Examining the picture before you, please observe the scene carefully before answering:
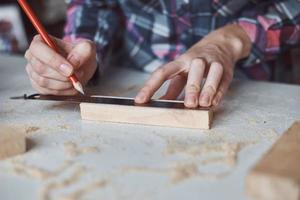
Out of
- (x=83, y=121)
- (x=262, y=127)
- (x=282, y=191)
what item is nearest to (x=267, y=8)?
(x=262, y=127)

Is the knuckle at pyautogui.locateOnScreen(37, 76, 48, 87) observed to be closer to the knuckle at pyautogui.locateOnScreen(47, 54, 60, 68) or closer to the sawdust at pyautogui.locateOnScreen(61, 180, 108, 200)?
the knuckle at pyautogui.locateOnScreen(47, 54, 60, 68)

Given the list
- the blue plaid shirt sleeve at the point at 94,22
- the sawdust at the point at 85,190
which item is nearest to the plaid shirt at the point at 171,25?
the blue plaid shirt sleeve at the point at 94,22

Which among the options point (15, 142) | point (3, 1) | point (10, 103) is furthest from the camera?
point (3, 1)

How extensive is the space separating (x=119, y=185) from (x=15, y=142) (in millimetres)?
167

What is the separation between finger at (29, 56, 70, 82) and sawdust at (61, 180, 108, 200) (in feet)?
1.00

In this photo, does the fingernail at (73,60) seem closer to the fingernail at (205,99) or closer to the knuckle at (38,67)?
the knuckle at (38,67)

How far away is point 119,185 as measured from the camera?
50 centimetres

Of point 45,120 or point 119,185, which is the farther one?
point 45,120

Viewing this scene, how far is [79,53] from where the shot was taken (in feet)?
2.61

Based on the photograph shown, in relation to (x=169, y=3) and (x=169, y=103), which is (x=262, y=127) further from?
(x=169, y=3)

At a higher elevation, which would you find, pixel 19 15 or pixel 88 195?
pixel 88 195

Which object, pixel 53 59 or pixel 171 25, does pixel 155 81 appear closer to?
pixel 53 59

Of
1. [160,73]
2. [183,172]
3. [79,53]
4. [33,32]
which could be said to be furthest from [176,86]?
[33,32]

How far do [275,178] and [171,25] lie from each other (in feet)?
2.18
